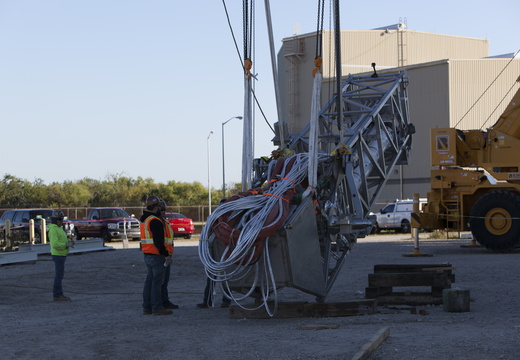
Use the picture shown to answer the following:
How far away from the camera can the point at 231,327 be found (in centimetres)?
1101

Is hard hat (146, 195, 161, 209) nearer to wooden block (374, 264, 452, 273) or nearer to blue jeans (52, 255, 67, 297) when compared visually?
blue jeans (52, 255, 67, 297)

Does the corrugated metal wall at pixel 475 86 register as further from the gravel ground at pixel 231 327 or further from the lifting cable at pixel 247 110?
the lifting cable at pixel 247 110

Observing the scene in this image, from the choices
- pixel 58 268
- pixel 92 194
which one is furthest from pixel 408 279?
pixel 92 194

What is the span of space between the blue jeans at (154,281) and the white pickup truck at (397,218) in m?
31.7

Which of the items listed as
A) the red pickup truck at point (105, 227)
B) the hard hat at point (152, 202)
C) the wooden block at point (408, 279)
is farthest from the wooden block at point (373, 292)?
the red pickup truck at point (105, 227)

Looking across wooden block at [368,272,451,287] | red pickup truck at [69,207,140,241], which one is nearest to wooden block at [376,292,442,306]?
wooden block at [368,272,451,287]

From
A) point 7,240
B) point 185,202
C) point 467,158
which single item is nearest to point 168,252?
Result: point 467,158

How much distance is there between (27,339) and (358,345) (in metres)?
4.13

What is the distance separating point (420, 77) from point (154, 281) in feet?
170

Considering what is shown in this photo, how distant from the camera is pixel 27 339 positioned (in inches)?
400

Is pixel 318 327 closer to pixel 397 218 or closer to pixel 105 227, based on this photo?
pixel 105 227

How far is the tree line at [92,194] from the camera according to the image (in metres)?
80.7

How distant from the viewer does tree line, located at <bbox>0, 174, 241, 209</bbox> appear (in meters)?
80.7

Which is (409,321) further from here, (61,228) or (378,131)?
(61,228)
